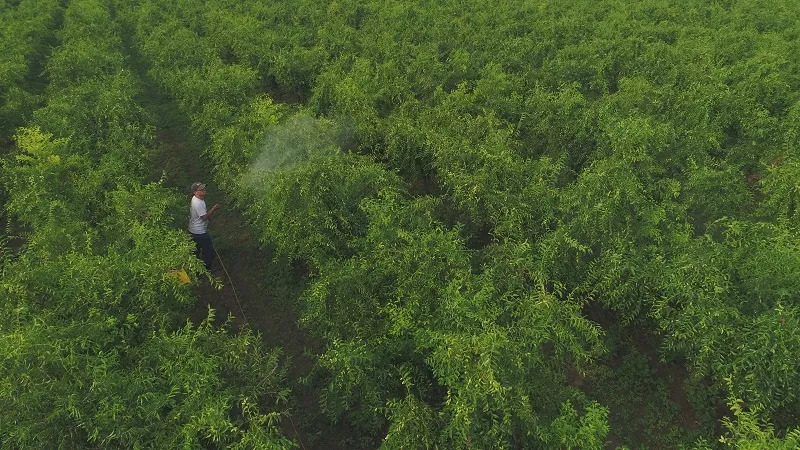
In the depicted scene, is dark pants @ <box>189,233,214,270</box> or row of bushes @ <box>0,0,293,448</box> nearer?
row of bushes @ <box>0,0,293,448</box>

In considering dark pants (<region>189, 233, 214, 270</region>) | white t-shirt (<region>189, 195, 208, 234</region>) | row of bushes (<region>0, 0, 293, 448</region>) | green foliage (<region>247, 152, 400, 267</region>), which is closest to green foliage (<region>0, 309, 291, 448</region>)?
row of bushes (<region>0, 0, 293, 448</region>)

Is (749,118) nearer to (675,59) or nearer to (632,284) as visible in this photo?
(675,59)

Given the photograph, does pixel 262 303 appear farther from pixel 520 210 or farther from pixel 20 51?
pixel 20 51

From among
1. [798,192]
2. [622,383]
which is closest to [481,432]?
[622,383]

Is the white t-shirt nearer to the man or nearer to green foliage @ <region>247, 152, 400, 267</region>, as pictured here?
the man

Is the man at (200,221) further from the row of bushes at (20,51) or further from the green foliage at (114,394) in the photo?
the row of bushes at (20,51)

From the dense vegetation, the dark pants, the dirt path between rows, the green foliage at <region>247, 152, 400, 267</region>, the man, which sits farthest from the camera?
the dark pants

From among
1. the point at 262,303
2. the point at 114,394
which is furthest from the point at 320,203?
the point at 114,394

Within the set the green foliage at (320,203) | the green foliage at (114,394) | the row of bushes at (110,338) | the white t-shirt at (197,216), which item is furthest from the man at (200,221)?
the green foliage at (114,394)
